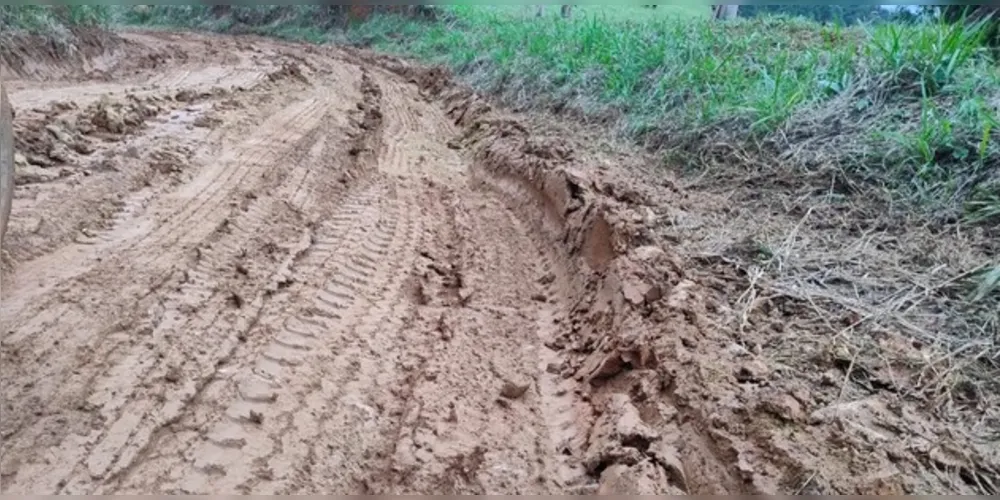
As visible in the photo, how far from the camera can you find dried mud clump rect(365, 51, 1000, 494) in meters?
1.53

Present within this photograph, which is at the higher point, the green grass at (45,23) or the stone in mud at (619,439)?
the green grass at (45,23)

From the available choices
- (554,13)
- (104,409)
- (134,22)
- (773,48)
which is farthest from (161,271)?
(134,22)

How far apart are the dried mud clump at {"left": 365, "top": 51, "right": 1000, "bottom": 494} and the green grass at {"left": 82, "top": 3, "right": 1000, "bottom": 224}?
112 centimetres

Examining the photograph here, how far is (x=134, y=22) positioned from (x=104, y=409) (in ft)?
51.9

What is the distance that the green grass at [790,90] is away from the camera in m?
2.90

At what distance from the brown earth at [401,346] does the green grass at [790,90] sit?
578 millimetres

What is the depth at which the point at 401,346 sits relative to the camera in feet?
A: 7.47

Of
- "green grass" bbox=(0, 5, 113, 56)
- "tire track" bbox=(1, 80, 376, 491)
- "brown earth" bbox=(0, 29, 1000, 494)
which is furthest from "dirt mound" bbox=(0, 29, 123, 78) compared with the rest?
"tire track" bbox=(1, 80, 376, 491)

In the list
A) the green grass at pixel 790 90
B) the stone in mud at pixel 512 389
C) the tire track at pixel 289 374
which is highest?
the green grass at pixel 790 90

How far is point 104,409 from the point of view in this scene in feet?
5.74

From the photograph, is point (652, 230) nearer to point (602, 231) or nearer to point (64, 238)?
point (602, 231)

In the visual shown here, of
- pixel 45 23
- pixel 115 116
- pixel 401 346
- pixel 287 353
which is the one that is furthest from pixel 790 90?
pixel 45 23

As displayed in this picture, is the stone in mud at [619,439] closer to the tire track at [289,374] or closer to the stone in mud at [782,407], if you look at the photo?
the stone in mud at [782,407]

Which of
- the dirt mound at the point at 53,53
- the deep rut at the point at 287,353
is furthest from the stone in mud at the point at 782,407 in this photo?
the dirt mound at the point at 53,53
